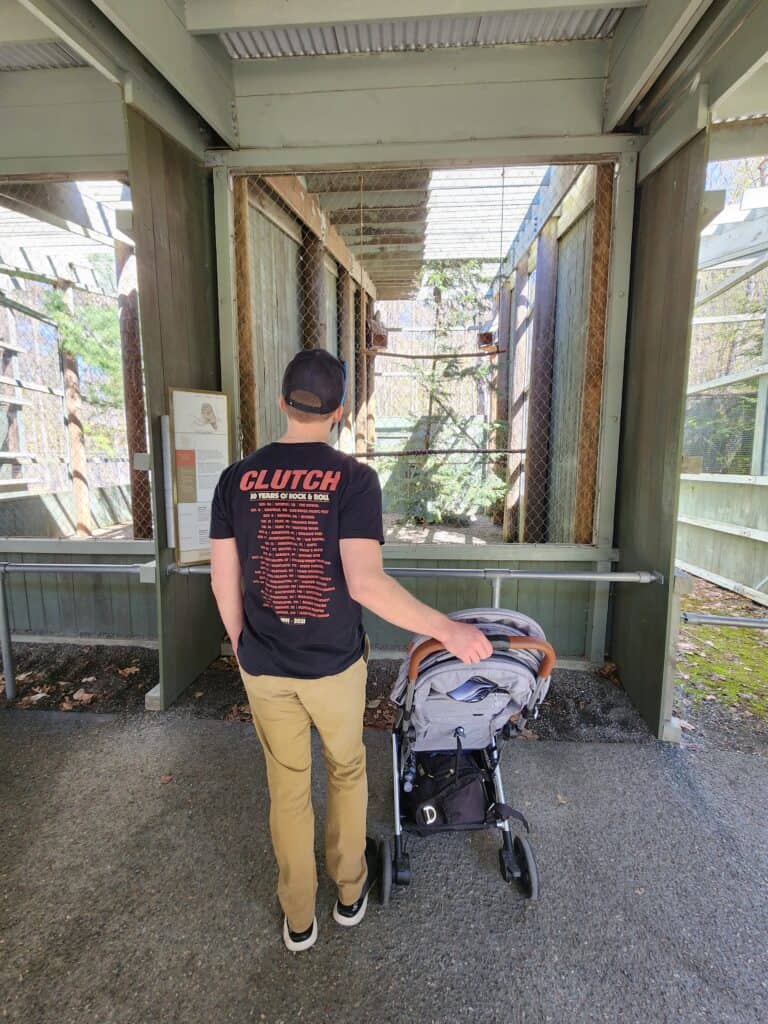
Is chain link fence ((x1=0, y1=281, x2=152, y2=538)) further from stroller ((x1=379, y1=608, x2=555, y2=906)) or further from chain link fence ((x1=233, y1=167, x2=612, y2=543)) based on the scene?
stroller ((x1=379, y1=608, x2=555, y2=906))

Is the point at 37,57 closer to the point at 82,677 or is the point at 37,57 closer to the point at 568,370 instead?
the point at 82,677

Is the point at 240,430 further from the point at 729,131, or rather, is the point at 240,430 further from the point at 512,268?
the point at 512,268

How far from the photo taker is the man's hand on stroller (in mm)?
1368

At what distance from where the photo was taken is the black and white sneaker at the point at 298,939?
1581 millimetres

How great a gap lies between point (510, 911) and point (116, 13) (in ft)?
12.8

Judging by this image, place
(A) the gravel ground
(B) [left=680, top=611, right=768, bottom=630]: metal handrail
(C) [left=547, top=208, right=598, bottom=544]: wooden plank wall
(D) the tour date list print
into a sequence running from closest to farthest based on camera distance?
(D) the tour date list print
(B) [left=680, top=611, right=768, bottom=630]: metal handrail
(A) the gravel ground
(C) [left=547, top=208, right=598, bottom=544]: wooden plank wall

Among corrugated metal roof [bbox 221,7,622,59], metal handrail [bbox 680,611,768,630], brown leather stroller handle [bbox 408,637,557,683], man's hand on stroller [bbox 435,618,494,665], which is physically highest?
corrugated metal roof [bbox 221,7,622,59]

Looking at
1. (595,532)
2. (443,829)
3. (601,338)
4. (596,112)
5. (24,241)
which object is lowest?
(443,829)

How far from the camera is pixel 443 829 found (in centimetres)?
172

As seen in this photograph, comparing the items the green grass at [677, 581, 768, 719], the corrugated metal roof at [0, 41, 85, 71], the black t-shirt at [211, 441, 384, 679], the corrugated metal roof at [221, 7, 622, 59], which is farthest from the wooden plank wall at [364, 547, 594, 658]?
the corrugated metal roof at [0, 41, 85, 71]

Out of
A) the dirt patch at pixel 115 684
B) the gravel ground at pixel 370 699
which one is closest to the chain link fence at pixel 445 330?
the gravel ground at pixel 370 699

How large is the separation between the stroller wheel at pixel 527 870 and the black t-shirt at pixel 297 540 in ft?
3.40

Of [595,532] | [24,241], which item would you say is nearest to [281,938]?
[595,532]

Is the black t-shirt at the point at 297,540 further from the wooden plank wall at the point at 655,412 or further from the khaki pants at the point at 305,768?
the wooden plank wall at the point at 655,412
